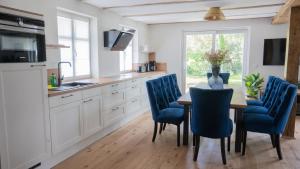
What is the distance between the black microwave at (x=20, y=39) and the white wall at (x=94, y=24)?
1.90 feet

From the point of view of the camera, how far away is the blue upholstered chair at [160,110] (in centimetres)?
325

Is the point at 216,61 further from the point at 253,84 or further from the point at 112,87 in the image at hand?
the point at 253,84

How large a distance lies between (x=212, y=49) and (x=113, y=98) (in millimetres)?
3302

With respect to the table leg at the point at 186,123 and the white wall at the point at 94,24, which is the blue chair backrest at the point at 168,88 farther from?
the white wall at the point at 94,24

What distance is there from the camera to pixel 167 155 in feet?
9.98

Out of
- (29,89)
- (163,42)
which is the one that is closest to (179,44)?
(163,42)

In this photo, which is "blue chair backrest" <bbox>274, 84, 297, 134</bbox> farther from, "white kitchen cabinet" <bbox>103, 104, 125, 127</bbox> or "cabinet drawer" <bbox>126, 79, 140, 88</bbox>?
"cabinet drawer" <bbox>126, 79, 140, 88</bbox>

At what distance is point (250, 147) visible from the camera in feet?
10.8

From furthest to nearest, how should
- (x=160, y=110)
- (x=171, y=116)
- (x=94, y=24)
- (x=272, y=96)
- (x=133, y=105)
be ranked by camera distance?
(x=133, y=105) < (x=94, y=24) < (x=160, y=110) < (x=272, y=96) < (x=171, y=116)

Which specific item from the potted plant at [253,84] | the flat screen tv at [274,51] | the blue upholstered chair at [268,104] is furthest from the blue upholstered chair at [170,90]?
the flat screen tv at [274,51]

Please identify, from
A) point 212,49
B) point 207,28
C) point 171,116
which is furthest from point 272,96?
point 207,28

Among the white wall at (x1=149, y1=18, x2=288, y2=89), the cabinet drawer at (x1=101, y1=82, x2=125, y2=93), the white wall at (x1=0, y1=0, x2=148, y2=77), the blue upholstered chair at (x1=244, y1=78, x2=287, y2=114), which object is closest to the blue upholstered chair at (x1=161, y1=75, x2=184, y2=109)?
the cabinet drawer at (x1=101, y1=82, x2=125, y2=93)

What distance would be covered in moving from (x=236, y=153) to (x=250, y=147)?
0.34 m

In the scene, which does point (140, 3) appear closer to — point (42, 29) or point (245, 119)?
point (42, 29)
